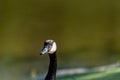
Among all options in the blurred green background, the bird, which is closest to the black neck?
the bird

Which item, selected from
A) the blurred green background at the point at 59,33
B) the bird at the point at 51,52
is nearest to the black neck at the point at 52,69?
the bird at the point at 51,52

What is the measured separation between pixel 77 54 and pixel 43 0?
2.30 ft

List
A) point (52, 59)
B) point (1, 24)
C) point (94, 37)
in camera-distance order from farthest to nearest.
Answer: point (94, 37)
point (1, 24)
point (52, 59)

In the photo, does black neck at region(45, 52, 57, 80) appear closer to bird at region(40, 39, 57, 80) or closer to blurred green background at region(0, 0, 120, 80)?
bird at region(40, 39, 57, 80)

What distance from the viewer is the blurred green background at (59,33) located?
3.68 m

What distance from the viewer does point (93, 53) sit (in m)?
3.99

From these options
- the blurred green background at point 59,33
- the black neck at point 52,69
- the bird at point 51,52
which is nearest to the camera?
the bird at point 51,52

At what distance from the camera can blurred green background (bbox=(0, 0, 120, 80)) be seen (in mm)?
3684

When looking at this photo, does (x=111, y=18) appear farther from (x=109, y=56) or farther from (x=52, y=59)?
(x=52, y=59)

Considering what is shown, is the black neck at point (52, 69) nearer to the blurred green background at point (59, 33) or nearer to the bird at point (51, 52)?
the bird at point (51, 52)

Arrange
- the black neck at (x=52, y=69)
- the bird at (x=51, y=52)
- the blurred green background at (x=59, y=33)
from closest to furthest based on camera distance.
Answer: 1. the bird at (x=51, y=52)
2. the black neck at (x=52, y=69)
3. the blurred green background at (x=59, y=33)

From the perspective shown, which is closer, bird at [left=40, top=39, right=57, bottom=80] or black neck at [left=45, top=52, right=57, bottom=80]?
bird at [left=40, top=39, right=57, bottom=80]

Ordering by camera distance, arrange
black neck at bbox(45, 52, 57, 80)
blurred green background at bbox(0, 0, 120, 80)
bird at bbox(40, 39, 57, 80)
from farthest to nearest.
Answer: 1. blurred green background at bbox(0, 0, 120, 80)
2. black neck at bbox(45, 52, 57, 80)
3. bird at bbox(40, 39, 57, 80)

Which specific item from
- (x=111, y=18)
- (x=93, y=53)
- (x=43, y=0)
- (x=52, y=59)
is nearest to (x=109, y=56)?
(x=93, y=53)
